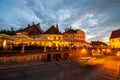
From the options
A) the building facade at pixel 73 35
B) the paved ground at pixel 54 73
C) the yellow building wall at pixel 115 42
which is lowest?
the paved ground at pixel 54 73

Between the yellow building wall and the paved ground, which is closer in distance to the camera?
the paved ground

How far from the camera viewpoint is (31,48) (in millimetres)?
31266

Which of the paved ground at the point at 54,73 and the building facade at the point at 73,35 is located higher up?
the building facade at the point at 73,35

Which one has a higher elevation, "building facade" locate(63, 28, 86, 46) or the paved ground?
"building facade" locate(63, 28, 86, 46)

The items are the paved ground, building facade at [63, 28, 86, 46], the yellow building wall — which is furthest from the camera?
the yellow building wall

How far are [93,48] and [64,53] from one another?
2301 cm

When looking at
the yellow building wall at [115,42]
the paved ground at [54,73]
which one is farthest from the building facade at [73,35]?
the paved ground at [54,73]

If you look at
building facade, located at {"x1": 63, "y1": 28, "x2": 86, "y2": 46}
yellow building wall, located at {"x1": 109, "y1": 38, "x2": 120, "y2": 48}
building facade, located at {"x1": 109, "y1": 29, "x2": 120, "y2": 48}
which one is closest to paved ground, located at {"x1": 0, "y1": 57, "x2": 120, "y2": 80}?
building facade, located at {"x1": 63, "y1": 28, "x2": 86, "y2": 46}

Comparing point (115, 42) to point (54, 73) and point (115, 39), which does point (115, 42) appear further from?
point (54, 73)

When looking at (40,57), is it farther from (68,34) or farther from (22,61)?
(68,34)

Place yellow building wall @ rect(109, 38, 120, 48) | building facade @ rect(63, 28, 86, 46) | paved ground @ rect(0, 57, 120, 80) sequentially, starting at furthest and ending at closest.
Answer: yellow building wall @ rect(109, 38, 120, 48) → building facade @ rect(63, 28, 86, 46) → paved ground @ rect(0, 57, 120, 80)

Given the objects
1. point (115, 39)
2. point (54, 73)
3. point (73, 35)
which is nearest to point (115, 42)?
point (115, 39)

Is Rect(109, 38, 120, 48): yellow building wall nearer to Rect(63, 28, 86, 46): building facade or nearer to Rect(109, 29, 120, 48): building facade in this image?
Rect(109, 29, 120, 48): building facade

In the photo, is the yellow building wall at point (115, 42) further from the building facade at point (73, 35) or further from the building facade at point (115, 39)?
the building facade at point (73, 35)
